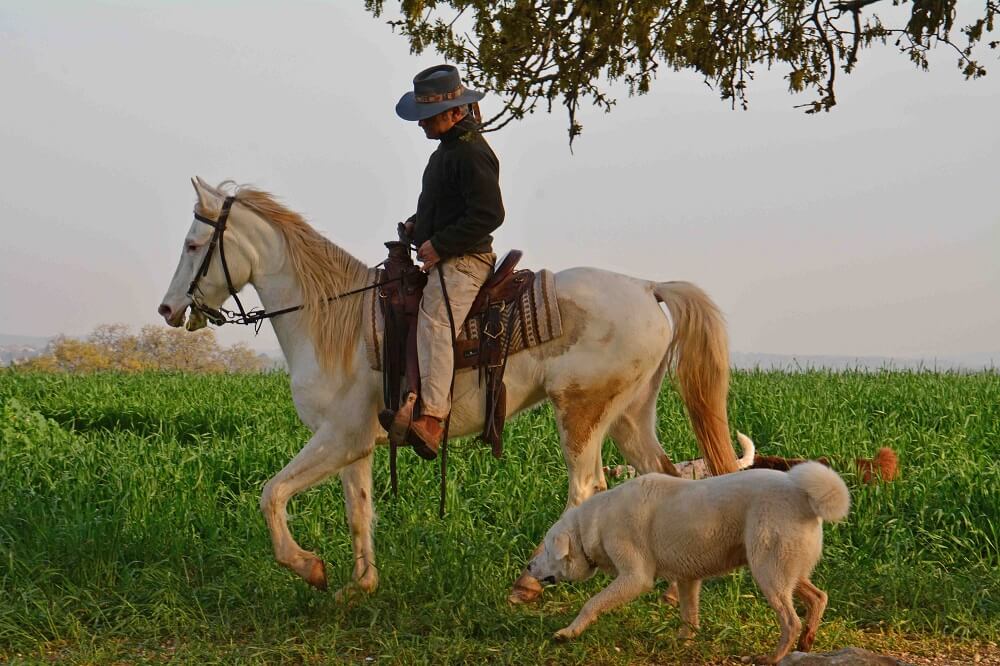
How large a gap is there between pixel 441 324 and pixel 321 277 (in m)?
1.02

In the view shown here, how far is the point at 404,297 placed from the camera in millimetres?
6414

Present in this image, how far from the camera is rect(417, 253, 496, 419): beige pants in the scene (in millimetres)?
6168

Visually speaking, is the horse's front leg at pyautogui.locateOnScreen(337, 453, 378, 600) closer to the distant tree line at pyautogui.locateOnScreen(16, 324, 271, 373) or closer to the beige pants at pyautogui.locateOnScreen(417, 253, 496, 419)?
the beige pants at pyautogui.locateOnScreen(417, 253, 496, 419)

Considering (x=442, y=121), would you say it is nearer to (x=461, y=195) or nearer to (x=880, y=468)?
(x=461, y=195)

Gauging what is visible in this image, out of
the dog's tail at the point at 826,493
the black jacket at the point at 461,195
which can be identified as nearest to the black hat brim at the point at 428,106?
the black jacket at the point at 461,195

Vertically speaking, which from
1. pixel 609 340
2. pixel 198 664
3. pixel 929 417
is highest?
pixel 609 340

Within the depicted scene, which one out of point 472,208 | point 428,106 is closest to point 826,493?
point 472,208

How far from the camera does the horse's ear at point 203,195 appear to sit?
664 centimetres

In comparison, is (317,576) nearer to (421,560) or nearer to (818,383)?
(421,560)

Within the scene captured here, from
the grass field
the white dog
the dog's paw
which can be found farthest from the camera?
the grass field

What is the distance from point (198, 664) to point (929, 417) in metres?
9.67

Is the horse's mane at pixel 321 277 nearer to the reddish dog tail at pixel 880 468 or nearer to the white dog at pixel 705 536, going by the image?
the white dog at pixel 705 536

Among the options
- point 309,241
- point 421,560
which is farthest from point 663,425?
point 309,241

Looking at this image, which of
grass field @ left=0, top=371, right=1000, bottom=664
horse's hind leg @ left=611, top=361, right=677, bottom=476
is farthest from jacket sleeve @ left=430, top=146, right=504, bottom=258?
grass field @ left=0, top=371, right=1000, bottom=664
